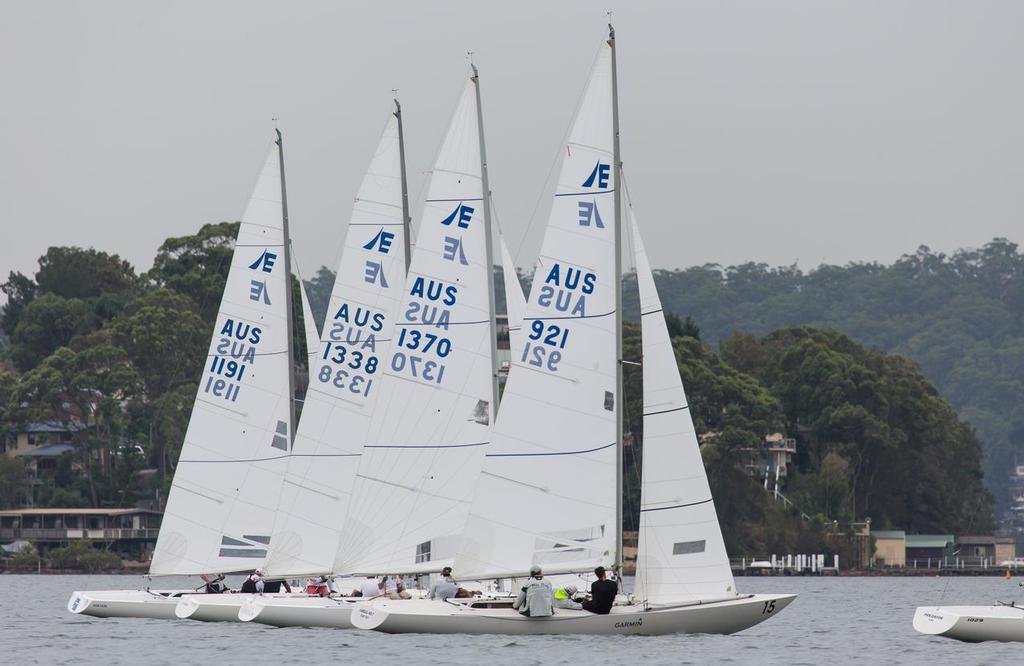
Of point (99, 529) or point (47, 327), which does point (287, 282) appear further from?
point (47, 327)

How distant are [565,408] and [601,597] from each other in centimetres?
312

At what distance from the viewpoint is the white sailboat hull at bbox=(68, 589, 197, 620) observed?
40.3 m

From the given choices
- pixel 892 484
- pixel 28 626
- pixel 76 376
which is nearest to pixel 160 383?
pixel 76 376

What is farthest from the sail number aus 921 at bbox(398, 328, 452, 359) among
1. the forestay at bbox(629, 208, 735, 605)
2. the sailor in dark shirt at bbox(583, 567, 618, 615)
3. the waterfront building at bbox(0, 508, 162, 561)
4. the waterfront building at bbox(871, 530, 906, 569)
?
the waterfront building at bbox(871, 530, 906, 569)

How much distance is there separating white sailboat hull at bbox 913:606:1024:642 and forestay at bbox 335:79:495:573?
8415 mm

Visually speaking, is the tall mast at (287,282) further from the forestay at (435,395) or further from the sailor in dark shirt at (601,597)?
the sailor in dark shirt at (601,597)

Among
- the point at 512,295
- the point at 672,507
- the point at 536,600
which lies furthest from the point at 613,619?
the point at 512,295

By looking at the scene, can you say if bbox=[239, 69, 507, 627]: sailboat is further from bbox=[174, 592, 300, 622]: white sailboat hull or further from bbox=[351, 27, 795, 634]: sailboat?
bbox=[174, 592, 300, 622]: white sailboat hull

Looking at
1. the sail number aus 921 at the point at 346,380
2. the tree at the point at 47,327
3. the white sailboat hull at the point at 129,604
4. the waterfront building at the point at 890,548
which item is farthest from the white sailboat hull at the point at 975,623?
the tree at the point at 47,327

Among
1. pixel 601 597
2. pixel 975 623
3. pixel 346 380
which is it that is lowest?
pixel 601 597

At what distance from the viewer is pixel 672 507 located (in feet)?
104

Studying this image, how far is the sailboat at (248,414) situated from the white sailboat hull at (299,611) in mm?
4149

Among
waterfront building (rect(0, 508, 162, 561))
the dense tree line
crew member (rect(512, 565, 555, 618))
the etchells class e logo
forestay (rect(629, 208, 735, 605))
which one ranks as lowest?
crew member (rect(512, 565, 555, 618))

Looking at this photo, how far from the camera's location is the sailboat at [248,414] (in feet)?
135
